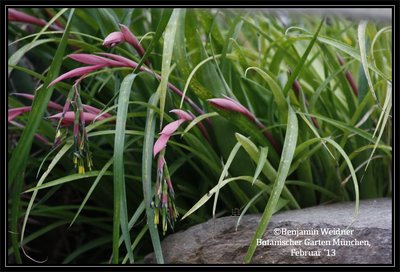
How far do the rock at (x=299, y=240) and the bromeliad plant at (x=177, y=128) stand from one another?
0.11 feet

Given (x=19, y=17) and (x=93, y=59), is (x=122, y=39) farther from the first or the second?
(x=19, y=17)

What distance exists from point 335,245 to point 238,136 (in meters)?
0.19

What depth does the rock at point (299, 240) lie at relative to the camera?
0.72 meters

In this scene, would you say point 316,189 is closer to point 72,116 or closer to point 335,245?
point 335,245

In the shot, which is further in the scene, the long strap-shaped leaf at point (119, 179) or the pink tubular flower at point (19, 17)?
the pink tubular flower at point (19, 17)

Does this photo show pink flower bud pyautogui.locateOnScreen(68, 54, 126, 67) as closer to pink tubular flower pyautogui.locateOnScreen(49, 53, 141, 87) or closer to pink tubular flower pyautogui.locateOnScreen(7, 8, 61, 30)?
pink tubular flower pyautogui.locateOnScreen(49, 53, 141, 87)

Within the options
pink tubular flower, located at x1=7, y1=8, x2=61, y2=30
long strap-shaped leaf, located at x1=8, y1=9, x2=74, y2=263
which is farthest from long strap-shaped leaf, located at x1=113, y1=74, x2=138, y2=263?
pink tubular flower, located at x1=7, y1=8, x2=61, y2=30

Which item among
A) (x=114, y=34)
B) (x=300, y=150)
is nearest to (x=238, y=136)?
(x=300, y=150)

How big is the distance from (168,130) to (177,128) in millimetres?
48

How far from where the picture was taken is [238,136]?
2.33ft

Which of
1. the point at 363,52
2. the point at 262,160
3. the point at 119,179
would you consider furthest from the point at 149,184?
the point at 363,52

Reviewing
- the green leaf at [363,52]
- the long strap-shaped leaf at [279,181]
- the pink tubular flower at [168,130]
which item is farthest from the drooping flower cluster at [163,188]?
the green leaf at [363,52]

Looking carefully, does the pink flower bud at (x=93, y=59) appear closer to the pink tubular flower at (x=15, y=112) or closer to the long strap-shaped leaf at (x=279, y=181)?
the pink tubular flower at (x=15, y=112)

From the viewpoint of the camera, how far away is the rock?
0.72m
